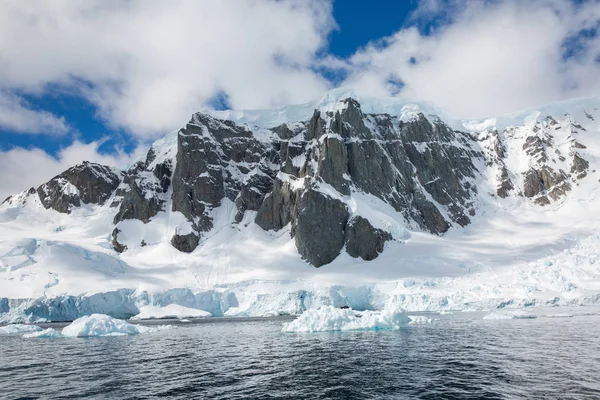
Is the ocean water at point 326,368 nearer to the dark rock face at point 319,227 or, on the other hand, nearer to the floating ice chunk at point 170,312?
the floating ice chunk at point 170,312

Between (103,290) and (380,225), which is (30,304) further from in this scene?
(380,225)

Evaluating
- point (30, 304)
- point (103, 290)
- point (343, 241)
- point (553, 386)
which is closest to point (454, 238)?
point (343, 241)

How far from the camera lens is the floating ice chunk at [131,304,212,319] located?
125 m

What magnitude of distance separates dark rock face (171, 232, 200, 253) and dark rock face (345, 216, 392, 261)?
64.2m

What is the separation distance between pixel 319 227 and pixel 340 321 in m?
115

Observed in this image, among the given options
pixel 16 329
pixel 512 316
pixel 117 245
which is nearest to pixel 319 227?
pixel 117 245

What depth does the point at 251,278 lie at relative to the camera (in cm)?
15138

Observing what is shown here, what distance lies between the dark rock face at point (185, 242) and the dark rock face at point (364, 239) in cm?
6420

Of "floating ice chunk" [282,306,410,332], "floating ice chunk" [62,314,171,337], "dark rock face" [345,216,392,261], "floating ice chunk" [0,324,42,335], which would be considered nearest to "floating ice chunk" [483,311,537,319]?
"floating ice chunk" [282,306,410,332]

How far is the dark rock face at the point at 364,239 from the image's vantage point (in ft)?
563

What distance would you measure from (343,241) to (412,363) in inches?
5720

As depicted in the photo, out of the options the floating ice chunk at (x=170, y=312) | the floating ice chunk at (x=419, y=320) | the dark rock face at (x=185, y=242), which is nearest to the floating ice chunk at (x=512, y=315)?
the floating ice chunk at (x=419, y=320)

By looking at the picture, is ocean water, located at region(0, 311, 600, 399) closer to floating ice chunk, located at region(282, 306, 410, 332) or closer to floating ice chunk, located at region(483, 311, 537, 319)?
floating ice chunk, located at region(282, 306, 410, 332)

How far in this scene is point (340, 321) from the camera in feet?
210
